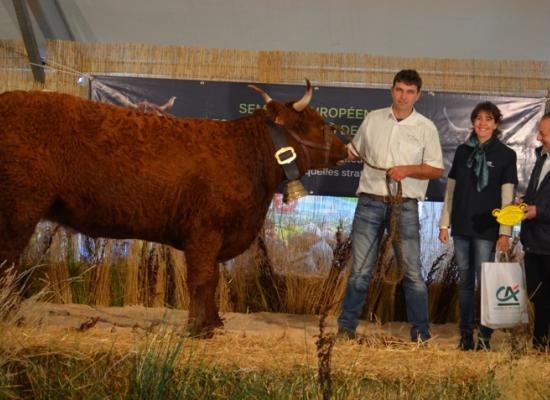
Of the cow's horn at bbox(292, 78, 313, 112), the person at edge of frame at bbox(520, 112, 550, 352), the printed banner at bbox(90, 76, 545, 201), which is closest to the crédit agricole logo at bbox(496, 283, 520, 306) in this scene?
the person at edge of frame at bbox(520, 112, 550, 352)

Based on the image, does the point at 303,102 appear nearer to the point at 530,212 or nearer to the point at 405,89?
the point at 405,89

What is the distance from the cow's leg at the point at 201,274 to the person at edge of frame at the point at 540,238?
1.97m

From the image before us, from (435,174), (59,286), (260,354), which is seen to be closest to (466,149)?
(435,174)

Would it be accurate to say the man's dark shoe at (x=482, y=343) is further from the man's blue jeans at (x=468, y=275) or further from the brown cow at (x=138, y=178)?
the brown cow at (x=138, y=178)

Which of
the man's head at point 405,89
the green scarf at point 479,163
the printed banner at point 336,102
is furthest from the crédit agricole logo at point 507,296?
the printed banner at point 336,102

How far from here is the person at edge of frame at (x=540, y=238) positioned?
14.9ft

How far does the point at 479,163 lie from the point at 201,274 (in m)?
1.99

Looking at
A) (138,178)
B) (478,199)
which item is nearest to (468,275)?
(478,199)

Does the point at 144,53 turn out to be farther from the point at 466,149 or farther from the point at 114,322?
the point at 466,149

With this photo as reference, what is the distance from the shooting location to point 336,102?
679 cm

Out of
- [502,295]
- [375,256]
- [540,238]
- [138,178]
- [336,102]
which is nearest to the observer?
[138,178]

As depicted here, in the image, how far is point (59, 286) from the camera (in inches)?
249

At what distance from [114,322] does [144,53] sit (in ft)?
8.99

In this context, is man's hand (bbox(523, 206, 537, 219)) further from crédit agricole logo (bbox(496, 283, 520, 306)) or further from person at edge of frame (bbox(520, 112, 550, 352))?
crédit agricole logo (bbox(496, 283, 520, 306))
